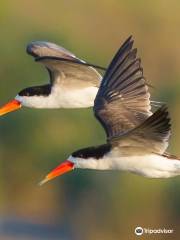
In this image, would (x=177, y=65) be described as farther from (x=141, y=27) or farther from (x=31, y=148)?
(x=31, y=148)

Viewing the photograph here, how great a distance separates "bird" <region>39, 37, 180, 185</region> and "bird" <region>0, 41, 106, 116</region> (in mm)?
546

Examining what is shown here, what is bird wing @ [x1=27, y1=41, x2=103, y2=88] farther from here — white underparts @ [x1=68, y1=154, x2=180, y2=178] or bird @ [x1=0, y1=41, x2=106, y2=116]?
white underparts @ [x1=68, y1=154, x2=180, y2=178]

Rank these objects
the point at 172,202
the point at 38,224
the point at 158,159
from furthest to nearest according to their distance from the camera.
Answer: the point at 38,224 → the point at 172,202 → the point at 158,159

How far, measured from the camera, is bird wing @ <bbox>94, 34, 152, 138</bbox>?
464 cm

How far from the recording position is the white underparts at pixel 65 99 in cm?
529

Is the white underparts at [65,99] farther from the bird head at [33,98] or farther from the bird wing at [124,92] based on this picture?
the bird wing at [124,92]

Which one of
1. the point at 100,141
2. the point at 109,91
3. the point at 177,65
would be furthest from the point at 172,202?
the point at 109,91

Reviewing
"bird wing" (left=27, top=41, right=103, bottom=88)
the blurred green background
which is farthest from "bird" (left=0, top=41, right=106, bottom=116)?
the blurred green background

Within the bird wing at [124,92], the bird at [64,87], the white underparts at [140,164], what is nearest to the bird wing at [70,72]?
the bird at [64,87]

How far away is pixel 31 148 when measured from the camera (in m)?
7.50

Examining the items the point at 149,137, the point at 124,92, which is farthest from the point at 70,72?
the point at 149,137

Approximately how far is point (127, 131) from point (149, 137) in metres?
0.18

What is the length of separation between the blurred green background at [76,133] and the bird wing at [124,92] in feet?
7.47

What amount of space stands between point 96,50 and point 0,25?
2.25 feet
